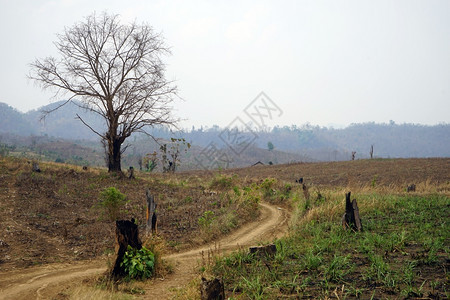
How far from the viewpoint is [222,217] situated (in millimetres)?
12633

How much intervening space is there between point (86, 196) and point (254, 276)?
11603 mm

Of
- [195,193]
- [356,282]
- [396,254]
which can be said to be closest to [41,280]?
[356,282]

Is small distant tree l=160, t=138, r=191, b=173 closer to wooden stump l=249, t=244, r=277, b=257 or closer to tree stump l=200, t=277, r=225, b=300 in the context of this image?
wooden stump l=249, t=244, r=277, b=257

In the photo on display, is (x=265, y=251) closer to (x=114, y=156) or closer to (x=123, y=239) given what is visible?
(x=123, y=239)

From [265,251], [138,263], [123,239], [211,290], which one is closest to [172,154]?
[123,239]

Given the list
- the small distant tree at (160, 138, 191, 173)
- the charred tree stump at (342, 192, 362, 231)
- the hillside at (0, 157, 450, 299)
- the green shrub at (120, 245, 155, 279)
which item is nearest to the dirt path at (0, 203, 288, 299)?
the hillside at (0, 157, 450, 299)

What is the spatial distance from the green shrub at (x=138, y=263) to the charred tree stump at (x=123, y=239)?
9cm

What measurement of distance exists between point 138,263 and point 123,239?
57 cm

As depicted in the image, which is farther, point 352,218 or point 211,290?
point 352,218

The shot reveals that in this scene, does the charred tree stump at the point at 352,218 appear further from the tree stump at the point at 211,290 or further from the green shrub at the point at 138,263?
the tree stump at the point at 211,290

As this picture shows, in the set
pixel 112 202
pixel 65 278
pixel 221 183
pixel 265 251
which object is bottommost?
pixel 65 278

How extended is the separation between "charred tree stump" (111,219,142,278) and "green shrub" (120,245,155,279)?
86 mm

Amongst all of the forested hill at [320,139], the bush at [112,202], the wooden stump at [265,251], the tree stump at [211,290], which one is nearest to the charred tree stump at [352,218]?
the wooden stump at [265,251]

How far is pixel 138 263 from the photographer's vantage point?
7406mm
